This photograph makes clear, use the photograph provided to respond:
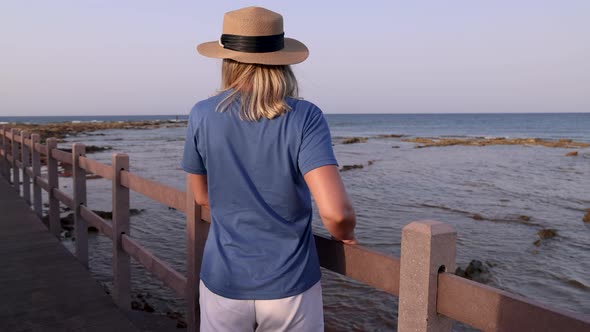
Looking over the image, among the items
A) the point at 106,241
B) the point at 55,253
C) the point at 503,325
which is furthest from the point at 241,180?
the point at 106,241

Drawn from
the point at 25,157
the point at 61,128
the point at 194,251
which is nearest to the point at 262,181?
the point at 194,251

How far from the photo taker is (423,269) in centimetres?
148

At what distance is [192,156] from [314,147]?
0.54 m

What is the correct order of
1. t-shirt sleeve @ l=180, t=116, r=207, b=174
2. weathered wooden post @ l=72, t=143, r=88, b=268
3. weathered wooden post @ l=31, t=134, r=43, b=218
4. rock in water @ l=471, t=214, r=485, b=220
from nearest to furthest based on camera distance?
t-shirt sleeve @ l=180, t=116, r=207, b=174 < weathered wooden post @ l=72, t=143, r=88, b=268 < weathered wooden post @ l=31, t=134, r=43, b=218 < rock in water @ l=471, t=214, r=485, b=220

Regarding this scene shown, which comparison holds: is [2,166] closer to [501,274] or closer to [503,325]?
[501,274]

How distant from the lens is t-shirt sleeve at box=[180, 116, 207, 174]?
6.03 feet

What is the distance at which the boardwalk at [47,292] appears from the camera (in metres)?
3.57

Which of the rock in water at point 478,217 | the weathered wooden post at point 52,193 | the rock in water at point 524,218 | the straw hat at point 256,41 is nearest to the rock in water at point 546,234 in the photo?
the rock in water at point 524,218

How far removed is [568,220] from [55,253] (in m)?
9.34

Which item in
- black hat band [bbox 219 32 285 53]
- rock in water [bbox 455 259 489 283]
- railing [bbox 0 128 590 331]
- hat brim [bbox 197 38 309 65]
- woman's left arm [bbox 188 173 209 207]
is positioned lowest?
rock in water [bbox 455 259 489 283]

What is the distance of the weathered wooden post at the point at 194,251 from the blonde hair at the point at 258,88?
106 cm

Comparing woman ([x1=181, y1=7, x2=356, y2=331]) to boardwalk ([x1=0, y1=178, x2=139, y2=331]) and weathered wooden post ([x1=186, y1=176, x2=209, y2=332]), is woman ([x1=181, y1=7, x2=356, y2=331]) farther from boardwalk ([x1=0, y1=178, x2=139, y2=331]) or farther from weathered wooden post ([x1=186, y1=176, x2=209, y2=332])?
boardwalk ([x1=0, y1=178, x2=139, y2=331])

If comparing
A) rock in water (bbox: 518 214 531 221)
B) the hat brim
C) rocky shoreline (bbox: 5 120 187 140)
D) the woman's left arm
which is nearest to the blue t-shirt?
the hat brim

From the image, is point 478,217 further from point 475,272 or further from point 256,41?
point 256,41
